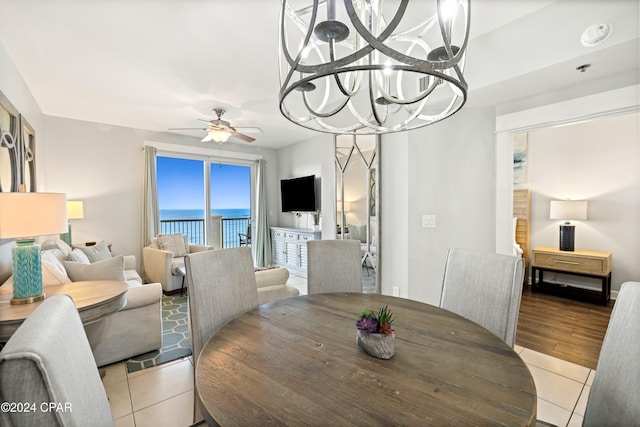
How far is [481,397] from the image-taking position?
0.85m

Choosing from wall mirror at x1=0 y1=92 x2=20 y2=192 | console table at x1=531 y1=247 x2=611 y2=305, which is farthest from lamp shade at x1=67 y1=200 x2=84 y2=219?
console table at x1=531 y1=247 x2=611 y2=305

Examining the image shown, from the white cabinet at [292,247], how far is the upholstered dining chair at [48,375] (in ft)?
14.8

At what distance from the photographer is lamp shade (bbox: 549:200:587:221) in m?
3.87

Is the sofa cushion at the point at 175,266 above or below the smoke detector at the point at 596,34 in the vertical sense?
below

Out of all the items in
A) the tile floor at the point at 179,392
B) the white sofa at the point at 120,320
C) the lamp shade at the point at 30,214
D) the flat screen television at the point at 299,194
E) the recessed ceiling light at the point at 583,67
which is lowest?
the tile floor at the point at 179,392

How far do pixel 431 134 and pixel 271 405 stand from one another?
2799 mm

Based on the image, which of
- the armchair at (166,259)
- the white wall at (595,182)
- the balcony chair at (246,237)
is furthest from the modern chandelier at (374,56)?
the balcony chair at (246,237)

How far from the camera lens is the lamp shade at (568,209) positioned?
3.87 m

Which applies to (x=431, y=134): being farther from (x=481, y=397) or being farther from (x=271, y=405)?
(x=271, y=405)

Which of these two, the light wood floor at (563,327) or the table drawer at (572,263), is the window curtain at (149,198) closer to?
the light wood floor at (563,327)

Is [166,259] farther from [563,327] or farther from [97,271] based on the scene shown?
[563,327]

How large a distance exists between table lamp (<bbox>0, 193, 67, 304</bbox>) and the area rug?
1.03m

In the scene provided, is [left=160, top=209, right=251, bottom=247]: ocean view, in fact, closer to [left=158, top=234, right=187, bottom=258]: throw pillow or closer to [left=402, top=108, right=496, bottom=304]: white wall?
[left=158, top=234, right=187, bottom=258]: throw pillow

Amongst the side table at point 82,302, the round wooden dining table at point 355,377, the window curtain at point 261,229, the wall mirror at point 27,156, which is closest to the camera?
the round wooden dining table at point 355,377
